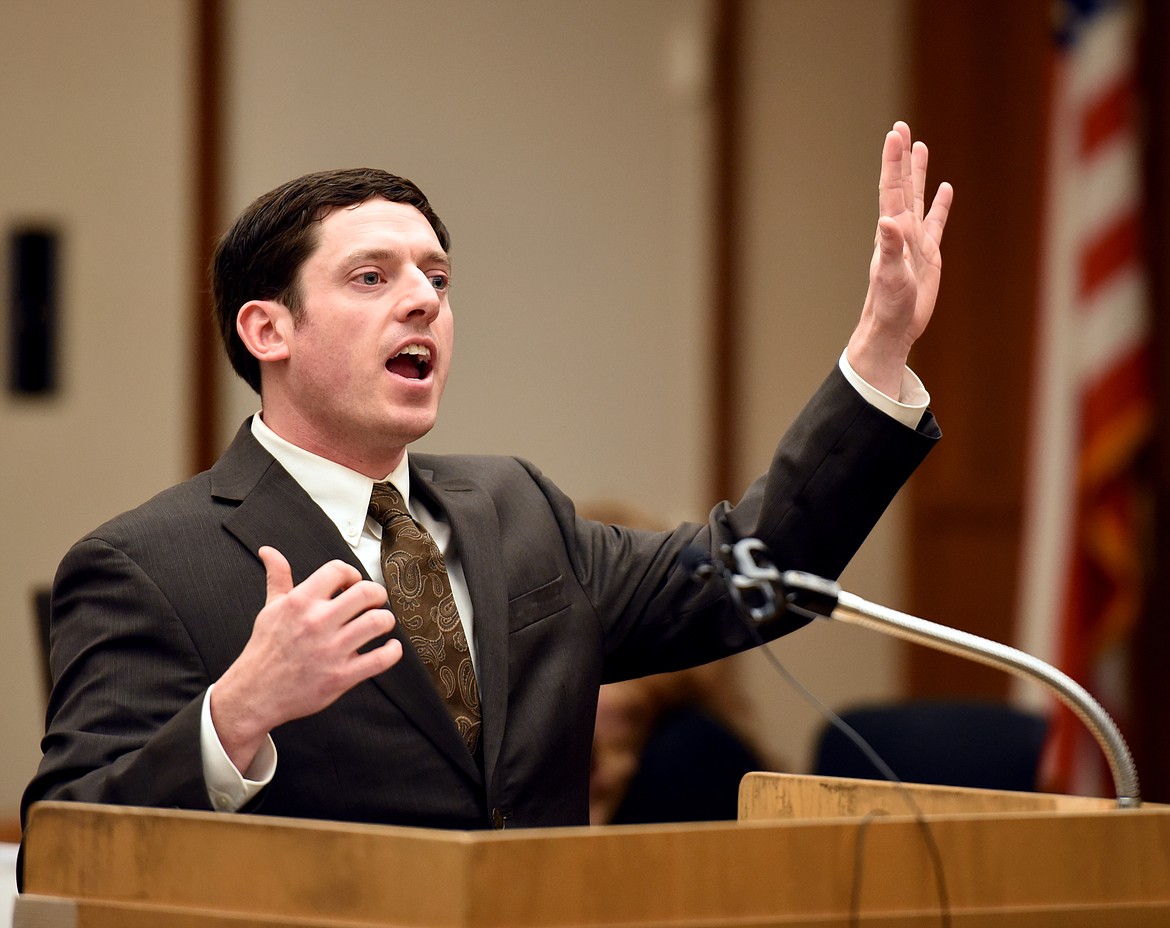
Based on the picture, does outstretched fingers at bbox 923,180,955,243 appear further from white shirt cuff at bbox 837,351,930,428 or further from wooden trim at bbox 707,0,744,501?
wooden trim at bbox 707,0,744,501

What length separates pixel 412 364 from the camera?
211 cm

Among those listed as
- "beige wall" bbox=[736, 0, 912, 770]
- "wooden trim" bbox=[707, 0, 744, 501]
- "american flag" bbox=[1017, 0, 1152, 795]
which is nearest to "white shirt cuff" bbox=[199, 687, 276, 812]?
"american flag" bbox=[1017, 0, 1152, 795]

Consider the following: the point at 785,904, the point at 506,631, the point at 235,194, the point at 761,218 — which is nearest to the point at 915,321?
the point at 506,631

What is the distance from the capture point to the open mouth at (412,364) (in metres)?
2.04

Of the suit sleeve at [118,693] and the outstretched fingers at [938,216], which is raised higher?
the outstretched fingers at [938,216]

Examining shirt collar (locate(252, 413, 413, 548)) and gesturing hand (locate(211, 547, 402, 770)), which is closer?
gesturing hand (locate(211, 547, 402, 770))

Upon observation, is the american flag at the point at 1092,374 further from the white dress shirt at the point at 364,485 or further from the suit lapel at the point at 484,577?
→ the suit lapel at the point at 484,577

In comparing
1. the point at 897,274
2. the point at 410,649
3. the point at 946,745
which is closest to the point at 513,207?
the point at 946,745

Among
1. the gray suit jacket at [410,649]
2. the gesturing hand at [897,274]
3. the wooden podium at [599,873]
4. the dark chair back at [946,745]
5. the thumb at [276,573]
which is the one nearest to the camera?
the wooden podium at [599,873]

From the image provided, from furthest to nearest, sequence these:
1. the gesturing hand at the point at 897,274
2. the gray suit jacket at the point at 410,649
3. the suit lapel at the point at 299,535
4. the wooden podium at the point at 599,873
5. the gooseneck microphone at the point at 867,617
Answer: the gesturing hand at the point at 897,274 → the suit lapel at the point at 299,535 → the gray suit jacket at the point at 410,649 → the gooseneck microphone at the point at 867,617 → the wooden podium at the point at 599,873

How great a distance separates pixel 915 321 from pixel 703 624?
51cm

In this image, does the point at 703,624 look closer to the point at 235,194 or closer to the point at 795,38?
the point at 235,194

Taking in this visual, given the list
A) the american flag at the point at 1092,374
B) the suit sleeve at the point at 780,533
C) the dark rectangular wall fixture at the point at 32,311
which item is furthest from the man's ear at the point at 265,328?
the american flag at the point at 1092,374

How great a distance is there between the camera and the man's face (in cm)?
200
